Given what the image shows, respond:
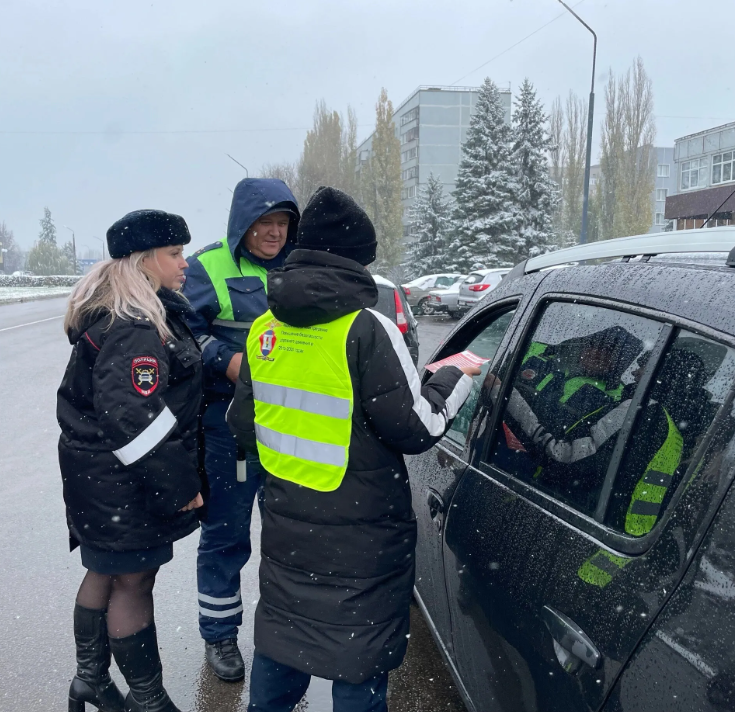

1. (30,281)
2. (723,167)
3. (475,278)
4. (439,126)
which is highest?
(439,126)

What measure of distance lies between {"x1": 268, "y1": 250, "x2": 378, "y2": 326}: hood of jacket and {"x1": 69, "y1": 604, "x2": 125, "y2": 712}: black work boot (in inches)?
57.3

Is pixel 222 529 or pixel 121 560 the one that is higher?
pixel 121 560

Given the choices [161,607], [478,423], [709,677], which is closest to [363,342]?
[478,423]

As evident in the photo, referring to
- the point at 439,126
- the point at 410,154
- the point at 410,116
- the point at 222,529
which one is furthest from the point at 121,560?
the point at 410,116

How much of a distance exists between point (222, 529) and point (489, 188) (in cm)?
3466

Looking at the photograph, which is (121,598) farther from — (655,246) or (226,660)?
(655,246)

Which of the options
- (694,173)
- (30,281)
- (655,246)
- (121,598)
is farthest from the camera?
(30,281)

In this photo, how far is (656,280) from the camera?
1.60 m

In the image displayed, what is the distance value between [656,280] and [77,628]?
2.30 meters

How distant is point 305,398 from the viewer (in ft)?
6.47

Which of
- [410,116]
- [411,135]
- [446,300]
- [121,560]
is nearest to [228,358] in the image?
[121,560]

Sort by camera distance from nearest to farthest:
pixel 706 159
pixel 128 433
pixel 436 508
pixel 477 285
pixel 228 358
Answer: pixel 128 433 → pixel 436 508 → pixel 228 358 → pixel 477 285 → pixel 706 159

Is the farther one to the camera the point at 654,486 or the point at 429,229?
the point at 429,229

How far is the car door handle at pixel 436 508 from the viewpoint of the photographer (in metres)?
2.34
